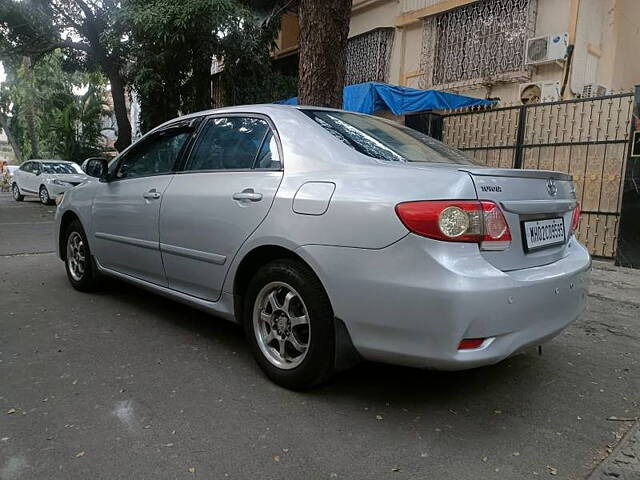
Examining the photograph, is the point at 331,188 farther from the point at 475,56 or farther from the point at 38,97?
the point at 38,97

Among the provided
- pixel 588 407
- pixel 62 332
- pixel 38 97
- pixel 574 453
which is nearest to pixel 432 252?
pixel 574 453

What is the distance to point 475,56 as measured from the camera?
10.8 meters

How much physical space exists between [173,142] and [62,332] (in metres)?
1.60

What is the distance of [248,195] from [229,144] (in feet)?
1.95

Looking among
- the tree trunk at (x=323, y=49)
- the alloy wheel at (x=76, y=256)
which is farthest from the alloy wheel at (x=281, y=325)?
the tree trunk at (x=323, y=49)

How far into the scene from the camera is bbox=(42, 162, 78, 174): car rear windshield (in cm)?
1641

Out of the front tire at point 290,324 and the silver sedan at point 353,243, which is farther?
the front tire at point 290,324

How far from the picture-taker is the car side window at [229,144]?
3232 mm

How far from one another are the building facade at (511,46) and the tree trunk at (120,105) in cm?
808

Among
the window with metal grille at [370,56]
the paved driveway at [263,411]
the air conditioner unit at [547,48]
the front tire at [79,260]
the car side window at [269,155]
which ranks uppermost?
the window with metal grille at [370,56]

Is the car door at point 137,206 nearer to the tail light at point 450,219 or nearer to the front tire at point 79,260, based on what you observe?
the front tire at point 79,260

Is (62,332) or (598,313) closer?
(62,332)

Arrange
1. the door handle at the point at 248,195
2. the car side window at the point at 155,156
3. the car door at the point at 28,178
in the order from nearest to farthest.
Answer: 1. the door handle at the point at 248,195
2. the car side window at the point at 155,156
3. the car door at the point at 28,178

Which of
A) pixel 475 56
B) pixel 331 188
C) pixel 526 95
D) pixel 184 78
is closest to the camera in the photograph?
pixel 331 188
